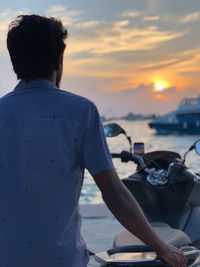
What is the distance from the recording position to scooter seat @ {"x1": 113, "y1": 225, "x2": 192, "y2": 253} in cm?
152

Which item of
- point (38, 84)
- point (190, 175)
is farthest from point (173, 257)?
point (190, 175)

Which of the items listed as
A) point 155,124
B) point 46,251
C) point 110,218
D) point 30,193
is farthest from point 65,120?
point 155,124

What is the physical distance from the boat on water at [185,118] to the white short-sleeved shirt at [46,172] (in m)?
59.0

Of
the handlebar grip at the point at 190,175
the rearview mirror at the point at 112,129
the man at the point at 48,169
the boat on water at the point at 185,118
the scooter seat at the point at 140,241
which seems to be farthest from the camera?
the boat on water at the point at 185,118

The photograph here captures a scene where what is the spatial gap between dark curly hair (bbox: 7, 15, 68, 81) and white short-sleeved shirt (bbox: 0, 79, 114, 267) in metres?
0.07

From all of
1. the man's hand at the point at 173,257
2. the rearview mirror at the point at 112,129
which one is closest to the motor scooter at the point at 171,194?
the rearview mirror at the point at 112,129

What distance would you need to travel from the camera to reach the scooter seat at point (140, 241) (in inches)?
60.0

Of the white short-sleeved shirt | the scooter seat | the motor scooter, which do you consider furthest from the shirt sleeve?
the motor scooter

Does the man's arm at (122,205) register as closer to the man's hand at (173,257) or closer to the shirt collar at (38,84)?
the man's hand at (173,257)

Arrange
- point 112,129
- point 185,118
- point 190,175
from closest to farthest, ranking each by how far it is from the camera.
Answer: point 190,175, point 112,129, point 185,118

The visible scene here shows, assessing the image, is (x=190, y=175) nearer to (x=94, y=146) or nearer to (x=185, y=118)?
(x=94, y=146)

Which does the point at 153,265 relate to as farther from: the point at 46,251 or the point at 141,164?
the point at 141,164

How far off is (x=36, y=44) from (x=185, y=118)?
197ft

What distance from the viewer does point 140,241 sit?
1547 mm
